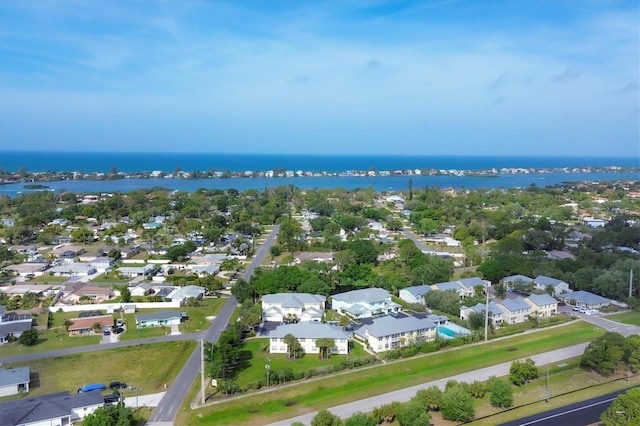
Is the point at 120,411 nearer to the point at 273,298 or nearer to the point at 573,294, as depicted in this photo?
the point at 273,298

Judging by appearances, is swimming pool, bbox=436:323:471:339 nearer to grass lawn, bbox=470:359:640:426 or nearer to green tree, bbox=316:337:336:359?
grass lawn, bbox=470:359:640:426

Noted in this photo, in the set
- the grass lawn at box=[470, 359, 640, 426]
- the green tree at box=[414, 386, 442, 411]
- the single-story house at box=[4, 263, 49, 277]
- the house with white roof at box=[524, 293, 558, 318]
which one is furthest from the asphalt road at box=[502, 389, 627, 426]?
the single-story house at box=[4, 263, 49, 277]

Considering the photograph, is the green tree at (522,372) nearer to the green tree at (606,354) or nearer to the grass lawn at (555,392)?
the grass lawn at (555,392)

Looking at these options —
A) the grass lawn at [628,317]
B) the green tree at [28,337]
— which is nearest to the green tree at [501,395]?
the grass lawn at [628,317]

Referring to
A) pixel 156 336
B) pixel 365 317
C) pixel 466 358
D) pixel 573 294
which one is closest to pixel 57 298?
pixel 156 336

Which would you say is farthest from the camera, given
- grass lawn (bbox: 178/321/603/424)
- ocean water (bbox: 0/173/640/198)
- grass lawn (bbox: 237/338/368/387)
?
ocean water (bbox: 0/173/640/198)

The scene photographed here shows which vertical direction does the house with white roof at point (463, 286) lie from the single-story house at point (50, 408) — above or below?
above

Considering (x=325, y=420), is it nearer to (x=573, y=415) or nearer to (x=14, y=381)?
(x=573, y=415)
